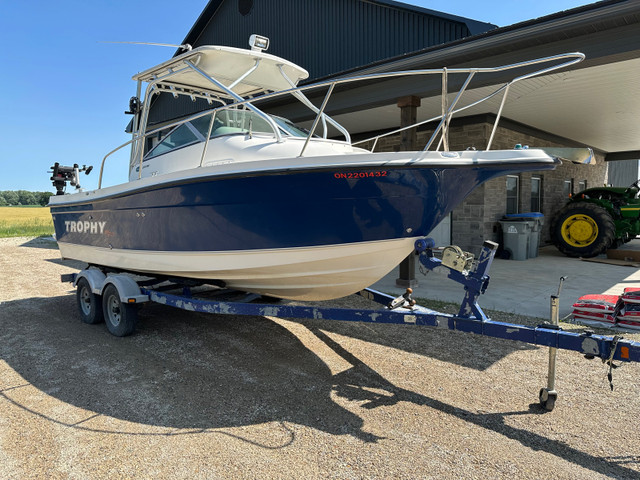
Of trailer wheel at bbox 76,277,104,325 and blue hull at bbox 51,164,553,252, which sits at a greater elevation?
blue hull at bbox 51,164,553,252

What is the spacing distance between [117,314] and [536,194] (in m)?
10.6

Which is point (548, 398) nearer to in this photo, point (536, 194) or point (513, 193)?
point (513, 193)

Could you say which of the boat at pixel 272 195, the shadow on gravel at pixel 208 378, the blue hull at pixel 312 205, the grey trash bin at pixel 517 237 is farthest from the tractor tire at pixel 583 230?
the blue hull at pixel 312 205

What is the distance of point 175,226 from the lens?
398 cm

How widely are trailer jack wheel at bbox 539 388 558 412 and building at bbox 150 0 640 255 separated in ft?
12.3

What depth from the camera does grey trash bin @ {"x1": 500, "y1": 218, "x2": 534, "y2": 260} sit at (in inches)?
371

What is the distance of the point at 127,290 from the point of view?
14.3ft

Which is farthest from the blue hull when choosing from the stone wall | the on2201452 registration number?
the stone wall

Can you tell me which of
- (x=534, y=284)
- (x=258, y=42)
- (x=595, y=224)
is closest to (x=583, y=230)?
(x=595, y=224)

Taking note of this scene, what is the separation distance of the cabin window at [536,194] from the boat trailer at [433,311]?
8697 millimetres

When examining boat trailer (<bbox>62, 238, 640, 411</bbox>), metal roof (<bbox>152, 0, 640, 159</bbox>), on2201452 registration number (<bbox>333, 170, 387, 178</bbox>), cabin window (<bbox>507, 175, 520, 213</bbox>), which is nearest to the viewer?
boat trailer (<bbox>62, 238, 640, 411</bbox>)

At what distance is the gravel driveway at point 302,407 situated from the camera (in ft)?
7.87

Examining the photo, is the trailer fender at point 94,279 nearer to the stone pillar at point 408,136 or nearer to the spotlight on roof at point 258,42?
the spotlight on roof at point 258,42

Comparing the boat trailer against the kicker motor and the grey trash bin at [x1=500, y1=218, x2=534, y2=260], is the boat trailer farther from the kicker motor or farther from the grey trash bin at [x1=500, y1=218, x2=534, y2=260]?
the grey trash bin at [x1=500, y1=218, x2=534, y2=260]
